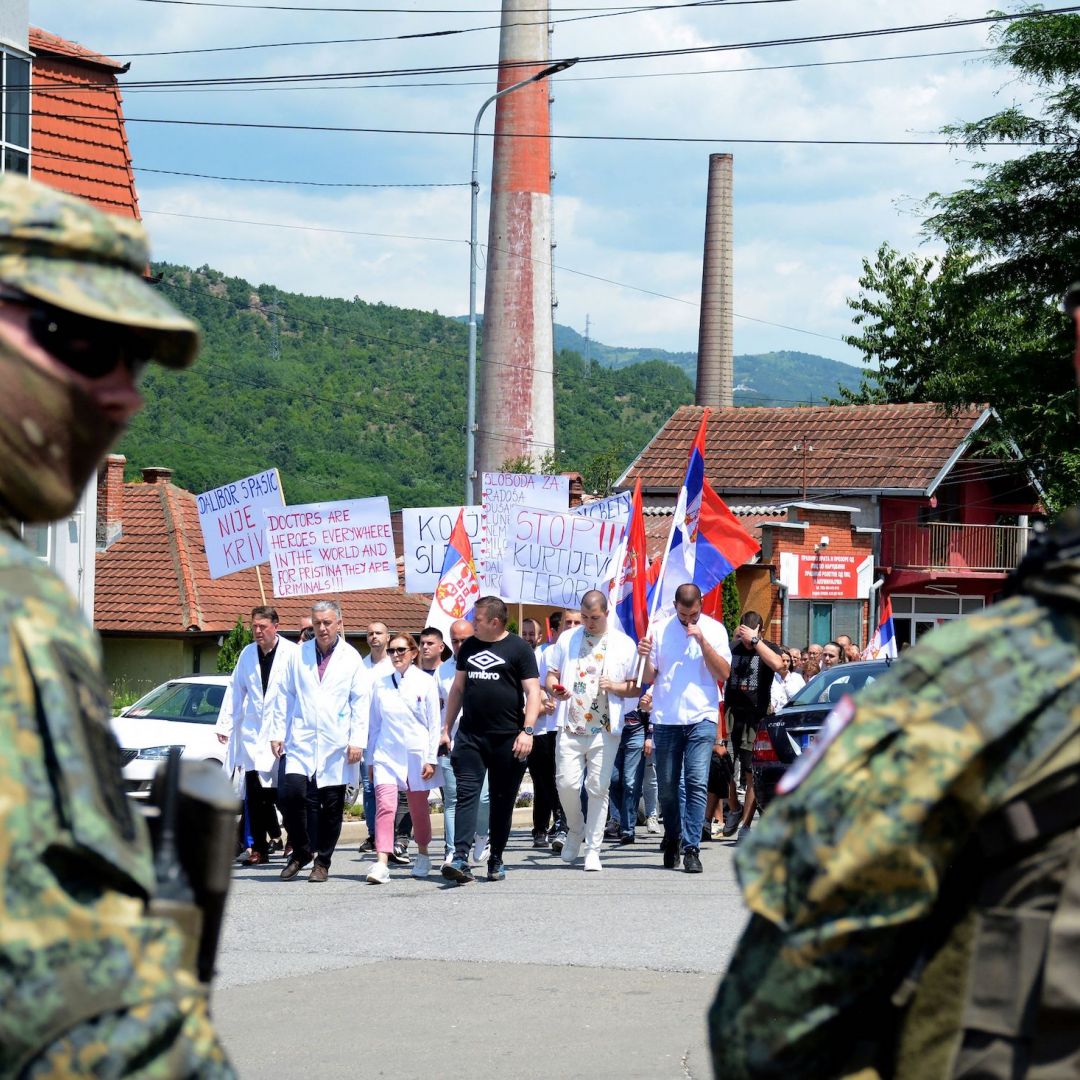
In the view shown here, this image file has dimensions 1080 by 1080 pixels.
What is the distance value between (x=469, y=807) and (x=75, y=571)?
1203cm

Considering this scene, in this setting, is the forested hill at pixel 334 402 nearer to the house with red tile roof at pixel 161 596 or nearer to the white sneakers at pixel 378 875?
the house with red tile roof at pixel 161 596

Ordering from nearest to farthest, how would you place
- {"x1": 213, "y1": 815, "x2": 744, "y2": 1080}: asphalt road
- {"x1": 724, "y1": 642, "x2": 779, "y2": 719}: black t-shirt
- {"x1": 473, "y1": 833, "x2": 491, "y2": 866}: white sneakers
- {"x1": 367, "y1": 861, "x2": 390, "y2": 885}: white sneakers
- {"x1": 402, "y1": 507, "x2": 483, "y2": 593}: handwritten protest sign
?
{"x1": 213, "y1": 815, "x2": 744, "y2": 1080}: asphalt road → {"x1": 367, "y1": 861, "x2": 390, "y2": 885}: white sneakers → {"x1": 473, "y1": 833, "x2": 491, "y2": 866}: white sneakers → {"x1": 724, "y1": 642, "x2": 779, "y2": 719}: black t-shirt → {"x1": 402, "y1": 507, "x2": 483, "y2": 593}: handwritten protest sign

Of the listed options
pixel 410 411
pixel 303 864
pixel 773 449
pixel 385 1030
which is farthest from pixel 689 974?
pixel 410 411

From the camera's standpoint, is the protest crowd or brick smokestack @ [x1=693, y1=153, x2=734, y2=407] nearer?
the protest crowd

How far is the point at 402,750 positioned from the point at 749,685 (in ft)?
13.3

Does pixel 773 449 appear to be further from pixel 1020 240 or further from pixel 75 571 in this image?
pixel 75 571

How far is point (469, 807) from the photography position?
1243cm

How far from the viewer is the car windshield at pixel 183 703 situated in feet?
55.1

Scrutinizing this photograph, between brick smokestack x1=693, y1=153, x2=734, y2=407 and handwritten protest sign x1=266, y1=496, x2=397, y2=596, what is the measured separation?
41501 millimetres

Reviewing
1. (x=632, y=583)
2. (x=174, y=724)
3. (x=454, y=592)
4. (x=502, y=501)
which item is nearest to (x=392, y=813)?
(x=174, y=724)

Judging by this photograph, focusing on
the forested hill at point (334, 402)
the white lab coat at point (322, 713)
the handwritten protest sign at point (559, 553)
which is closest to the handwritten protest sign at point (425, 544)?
the handwritten protest sign at point (559, 553)

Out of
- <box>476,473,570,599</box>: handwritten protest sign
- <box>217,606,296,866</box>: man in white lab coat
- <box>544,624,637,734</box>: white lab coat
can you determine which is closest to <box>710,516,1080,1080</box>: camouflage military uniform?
<box>217,606,296,866</box>: man in white lab coat

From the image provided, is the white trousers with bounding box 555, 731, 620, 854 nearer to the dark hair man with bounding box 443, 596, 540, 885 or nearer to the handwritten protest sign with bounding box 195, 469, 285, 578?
the dark hair man with bounding box 443, 596, 540, 885

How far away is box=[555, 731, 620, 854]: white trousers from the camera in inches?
527
